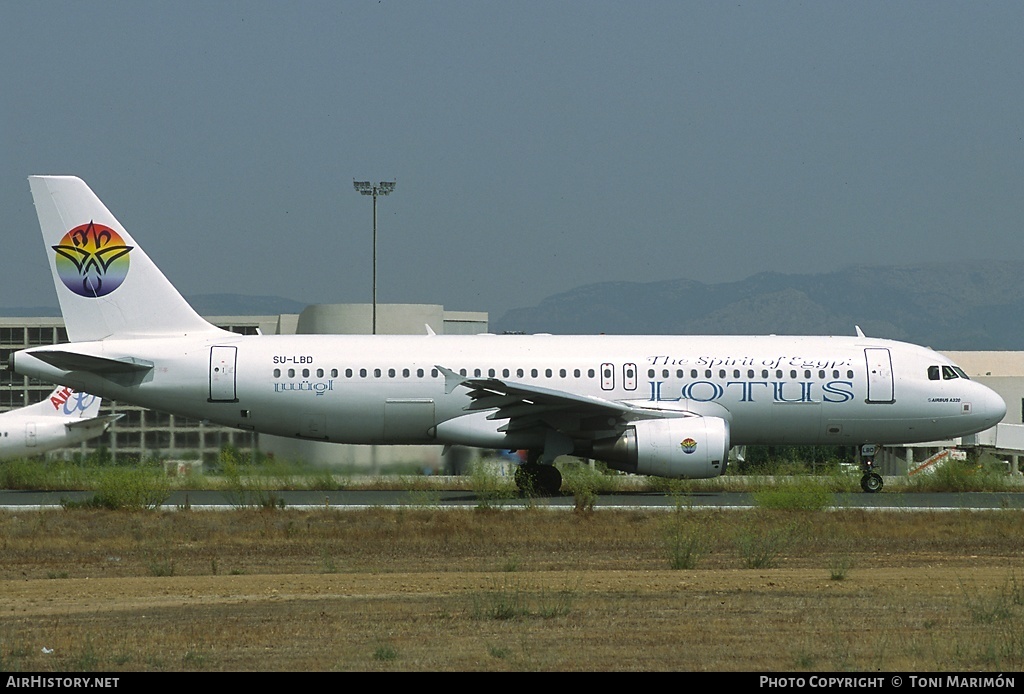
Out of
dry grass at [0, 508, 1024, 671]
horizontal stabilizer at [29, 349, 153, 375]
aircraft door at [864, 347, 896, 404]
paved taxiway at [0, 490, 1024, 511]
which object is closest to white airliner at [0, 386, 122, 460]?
paved taxiway at [0, 490, 1024, 511]

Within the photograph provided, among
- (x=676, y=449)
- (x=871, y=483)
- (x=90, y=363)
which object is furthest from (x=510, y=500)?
(x=90, y=363)

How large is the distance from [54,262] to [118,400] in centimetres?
328

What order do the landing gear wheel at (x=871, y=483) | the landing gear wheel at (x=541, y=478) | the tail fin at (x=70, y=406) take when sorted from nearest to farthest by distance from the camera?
the landing gear wheel at (x=541, y=478)
the landing gear wheel at (x=871, y=483)
the tail fin at (x=70, y=406)

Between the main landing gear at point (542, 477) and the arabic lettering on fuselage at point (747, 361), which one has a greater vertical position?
the arabic lettering on fuselage at point (747, 361)

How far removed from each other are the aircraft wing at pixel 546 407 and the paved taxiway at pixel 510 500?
1553mm

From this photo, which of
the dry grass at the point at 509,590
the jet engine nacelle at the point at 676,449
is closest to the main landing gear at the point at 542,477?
the jet engine nacelle at the point at 676,449

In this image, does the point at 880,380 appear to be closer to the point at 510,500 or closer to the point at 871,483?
the point at 871,483

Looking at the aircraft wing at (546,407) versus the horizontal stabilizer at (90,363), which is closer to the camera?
the aircraft wing at (546,407)

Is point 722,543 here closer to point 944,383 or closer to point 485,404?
point 485,404

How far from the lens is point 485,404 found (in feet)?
84.7

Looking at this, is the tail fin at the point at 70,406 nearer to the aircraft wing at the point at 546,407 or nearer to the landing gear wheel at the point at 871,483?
the aircraft wing at the point at 546,407

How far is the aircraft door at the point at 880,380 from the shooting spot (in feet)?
90.3

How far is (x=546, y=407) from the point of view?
1013 inches

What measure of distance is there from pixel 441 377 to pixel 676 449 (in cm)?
513
